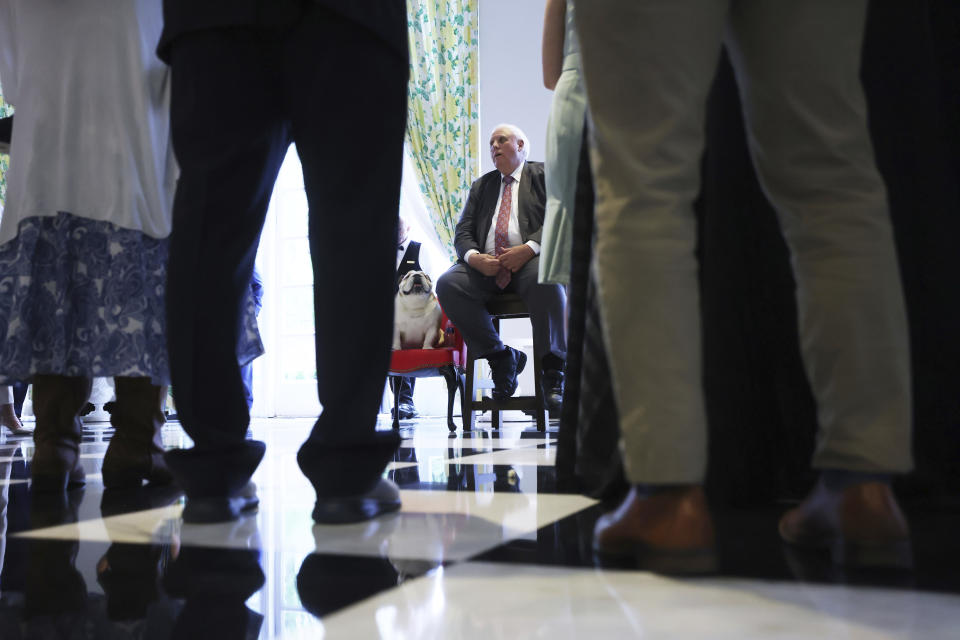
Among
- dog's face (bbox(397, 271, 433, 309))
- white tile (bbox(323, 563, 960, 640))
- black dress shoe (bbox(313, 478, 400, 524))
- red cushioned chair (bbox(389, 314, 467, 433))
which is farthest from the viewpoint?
dog's face (bbox(397, 271, 433, 309))

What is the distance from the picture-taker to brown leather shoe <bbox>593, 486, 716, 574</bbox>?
64 cm

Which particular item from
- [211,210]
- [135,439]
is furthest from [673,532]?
[135,439]

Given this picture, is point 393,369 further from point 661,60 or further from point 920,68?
point 661,60

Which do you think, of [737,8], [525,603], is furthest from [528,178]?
[525,603]

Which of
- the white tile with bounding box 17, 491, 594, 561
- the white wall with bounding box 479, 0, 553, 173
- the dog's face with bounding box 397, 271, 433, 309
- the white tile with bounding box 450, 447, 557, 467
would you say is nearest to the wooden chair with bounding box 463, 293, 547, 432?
the dog's face with bounding box 397, 271, 433, 309

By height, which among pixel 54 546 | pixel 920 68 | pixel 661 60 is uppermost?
pixel 920 68

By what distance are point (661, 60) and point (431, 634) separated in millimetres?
493

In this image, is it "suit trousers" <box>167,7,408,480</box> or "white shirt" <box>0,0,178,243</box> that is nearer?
"suit trousers" <box>167,7,408,480</box>

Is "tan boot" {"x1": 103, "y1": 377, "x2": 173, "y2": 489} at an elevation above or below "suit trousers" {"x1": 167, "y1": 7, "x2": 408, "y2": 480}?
below

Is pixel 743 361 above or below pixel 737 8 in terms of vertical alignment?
below

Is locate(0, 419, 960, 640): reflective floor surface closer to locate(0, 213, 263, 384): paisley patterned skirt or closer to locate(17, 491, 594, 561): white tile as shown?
locate(17, 491, 594, 561): white tile

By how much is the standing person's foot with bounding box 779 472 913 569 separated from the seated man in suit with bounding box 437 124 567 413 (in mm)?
2234

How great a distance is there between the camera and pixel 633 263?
0.66 meters

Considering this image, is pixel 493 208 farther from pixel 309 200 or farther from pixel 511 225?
pixel 309 200
